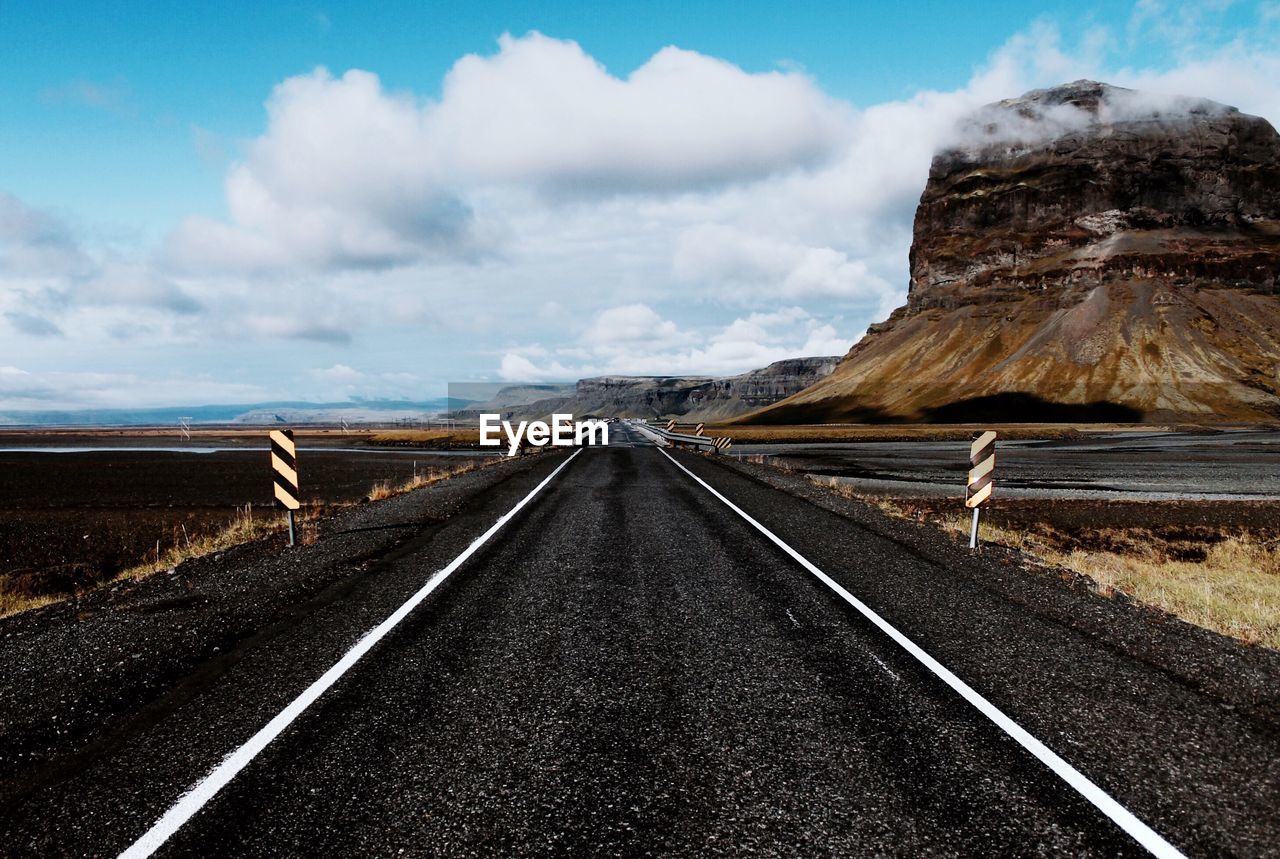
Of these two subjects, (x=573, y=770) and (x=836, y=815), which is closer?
(x=836, y=815)

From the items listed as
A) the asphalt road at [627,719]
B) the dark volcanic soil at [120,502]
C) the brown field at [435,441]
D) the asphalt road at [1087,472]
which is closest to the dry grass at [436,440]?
the brown field at [435,441]

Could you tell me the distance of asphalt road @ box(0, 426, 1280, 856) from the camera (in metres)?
3.01

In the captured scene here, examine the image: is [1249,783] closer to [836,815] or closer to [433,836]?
[836,815]

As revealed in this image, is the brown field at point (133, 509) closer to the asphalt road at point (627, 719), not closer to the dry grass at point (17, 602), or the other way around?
the dry grass at point (17, 602)

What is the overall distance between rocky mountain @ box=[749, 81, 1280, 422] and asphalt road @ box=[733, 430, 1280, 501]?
8290cm

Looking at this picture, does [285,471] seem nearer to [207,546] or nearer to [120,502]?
[207,546]

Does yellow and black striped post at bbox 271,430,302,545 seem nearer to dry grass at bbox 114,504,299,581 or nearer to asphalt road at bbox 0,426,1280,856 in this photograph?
dry grass at bbox 114,504,299,581

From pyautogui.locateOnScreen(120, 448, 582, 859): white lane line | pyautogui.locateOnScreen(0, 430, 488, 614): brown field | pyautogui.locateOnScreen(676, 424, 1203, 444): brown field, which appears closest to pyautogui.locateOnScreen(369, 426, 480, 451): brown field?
pyautogui.locateOnScreen(0, 430, 488, 614): brown field

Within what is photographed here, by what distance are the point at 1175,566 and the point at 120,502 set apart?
27158 millimetres

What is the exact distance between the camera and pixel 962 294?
153375 mm

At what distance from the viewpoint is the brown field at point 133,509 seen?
11438 millimetres

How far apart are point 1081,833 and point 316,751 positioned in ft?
12.1

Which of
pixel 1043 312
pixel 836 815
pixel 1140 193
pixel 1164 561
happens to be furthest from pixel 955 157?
pixel 836 815

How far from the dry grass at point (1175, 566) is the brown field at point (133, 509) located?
12.4 meters
